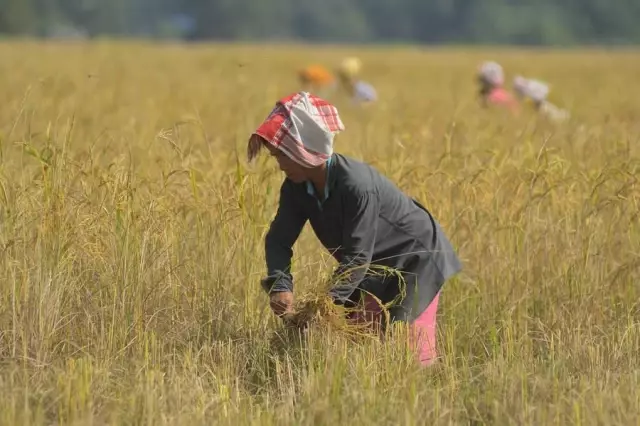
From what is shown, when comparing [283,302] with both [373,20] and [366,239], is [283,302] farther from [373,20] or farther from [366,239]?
[373,20]

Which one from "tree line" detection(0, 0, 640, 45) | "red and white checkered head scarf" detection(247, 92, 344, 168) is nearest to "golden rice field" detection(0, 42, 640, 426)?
"red and white checkered head scarf" detection(247, 92, 344, 168)

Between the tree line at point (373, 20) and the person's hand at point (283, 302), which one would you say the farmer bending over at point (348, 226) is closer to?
the person's hand at point (283, 302)

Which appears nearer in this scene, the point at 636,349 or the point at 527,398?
the point at 527,398

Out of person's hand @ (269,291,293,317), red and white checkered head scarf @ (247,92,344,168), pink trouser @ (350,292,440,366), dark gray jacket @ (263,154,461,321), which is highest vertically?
red and white checkered head scarf @ (247,92,344,168)

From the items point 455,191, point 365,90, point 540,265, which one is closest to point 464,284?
point 540,265

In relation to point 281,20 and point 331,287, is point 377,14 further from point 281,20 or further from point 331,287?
point 331,287

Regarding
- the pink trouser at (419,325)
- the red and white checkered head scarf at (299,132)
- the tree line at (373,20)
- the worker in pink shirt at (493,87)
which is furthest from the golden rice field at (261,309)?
the tree line at (373,20)

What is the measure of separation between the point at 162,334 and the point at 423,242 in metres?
0.92

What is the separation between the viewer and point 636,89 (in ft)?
52.1

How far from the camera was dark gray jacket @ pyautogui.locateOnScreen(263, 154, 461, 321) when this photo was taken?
3.02 m

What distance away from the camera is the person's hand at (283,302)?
3.04m

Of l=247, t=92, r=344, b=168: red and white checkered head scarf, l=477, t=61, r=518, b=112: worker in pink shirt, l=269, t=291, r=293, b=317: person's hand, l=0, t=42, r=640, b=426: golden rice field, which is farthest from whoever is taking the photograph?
l=477, t=61, r=518, b=112: worker in pink shirt

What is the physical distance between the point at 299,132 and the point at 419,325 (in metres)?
0.79

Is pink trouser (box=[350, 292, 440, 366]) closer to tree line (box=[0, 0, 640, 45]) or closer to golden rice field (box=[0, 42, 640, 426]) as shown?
golden rice field (box=[0, 42, 640, 426])
